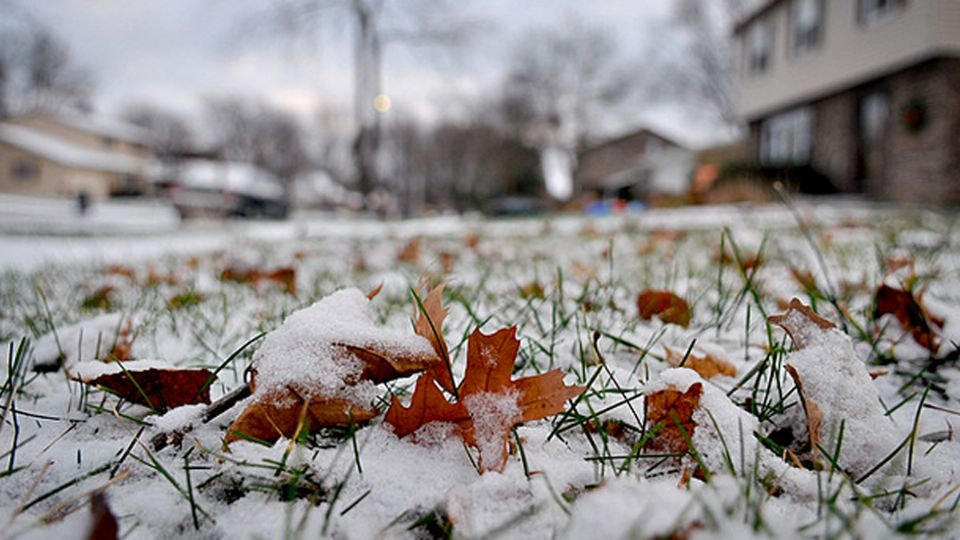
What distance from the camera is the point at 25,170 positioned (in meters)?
39.9

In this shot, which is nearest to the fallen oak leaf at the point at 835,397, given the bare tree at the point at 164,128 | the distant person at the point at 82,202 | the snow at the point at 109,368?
the snow at the point at 109,368

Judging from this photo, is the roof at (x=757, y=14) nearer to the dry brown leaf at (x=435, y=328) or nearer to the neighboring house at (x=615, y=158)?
the dry brown leaf at (x=435, y=328)

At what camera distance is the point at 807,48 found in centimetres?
1539

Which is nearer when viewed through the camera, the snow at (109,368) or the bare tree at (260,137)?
the snow at (109,368)

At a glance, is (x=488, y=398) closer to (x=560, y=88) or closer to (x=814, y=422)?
(x=814, y=422)

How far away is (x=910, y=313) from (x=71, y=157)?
52267 millimetres

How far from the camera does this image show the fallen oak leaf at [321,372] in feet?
2.19

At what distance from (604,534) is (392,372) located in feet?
1.16

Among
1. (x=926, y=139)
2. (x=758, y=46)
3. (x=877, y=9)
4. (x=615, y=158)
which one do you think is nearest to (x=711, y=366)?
(x=926, y=139)

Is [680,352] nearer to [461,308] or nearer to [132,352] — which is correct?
[461,308]

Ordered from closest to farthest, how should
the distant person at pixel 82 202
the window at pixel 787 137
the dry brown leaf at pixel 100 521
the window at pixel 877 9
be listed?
the dry brown leaf at pixel 100 521
the window at pixel 877 9
the window at pixel 787 137
the distant person at pixel 82 202

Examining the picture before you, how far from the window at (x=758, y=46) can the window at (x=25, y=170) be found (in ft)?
155

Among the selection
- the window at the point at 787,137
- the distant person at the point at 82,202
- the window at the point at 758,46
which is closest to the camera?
the window at the point at 787,137

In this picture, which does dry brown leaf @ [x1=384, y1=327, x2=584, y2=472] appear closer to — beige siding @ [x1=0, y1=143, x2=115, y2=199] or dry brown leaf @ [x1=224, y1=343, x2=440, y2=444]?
dry brown leaf @ [x1=224, y1=343, x2=440, y2=444]
